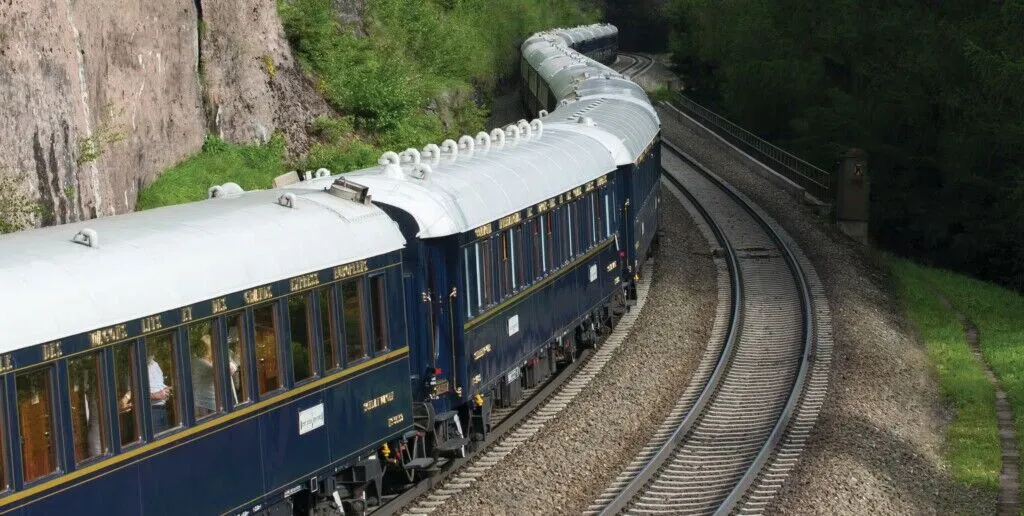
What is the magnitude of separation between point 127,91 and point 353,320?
43.9 feet

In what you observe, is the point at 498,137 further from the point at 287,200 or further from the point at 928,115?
the point at 928,115

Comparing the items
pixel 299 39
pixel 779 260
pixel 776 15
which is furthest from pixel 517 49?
pixel 779 260

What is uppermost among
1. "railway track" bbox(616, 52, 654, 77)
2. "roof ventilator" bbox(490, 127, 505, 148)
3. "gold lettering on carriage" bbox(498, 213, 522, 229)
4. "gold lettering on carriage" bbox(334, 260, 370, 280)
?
"gold lettering on carriage" bbox(334, 260, 370, 280)

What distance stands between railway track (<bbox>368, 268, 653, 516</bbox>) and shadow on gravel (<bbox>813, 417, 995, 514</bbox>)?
3.53 metres

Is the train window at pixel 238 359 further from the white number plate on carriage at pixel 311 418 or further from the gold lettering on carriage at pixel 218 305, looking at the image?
the white number plate on carriage at pixel 311 418

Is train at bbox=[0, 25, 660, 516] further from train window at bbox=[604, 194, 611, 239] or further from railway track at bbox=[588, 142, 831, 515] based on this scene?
train window at bbox=[604, 194, 611, 239]

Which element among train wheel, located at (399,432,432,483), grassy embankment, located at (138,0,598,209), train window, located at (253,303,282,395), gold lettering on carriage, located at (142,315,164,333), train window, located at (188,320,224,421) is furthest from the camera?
grassy embankment, located at (138,0,598,209)

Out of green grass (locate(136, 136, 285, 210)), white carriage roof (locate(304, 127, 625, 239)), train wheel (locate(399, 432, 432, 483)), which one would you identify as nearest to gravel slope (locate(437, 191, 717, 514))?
train wheel (locate(399, 432, 432, 483))

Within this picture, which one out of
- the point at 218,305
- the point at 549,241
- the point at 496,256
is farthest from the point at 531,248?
the point at 218,305

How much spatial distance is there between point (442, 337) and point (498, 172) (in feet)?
9.55

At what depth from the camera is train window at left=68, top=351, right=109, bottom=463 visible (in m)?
8.88

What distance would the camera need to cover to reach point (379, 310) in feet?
41.5

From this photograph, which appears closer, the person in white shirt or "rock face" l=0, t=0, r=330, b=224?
the person in white shirt

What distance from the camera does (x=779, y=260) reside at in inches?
1225
